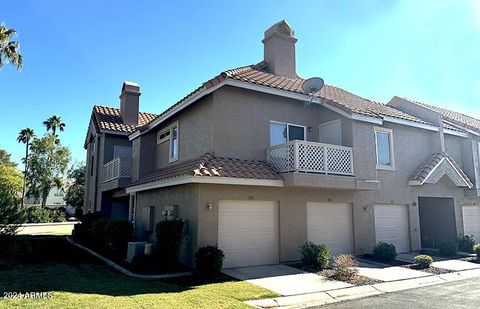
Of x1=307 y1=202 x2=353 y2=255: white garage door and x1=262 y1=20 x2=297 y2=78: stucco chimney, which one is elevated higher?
x1=262 y1=20 x2=297 y2=78: stucco chimney

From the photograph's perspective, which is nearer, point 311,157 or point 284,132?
point 311,157

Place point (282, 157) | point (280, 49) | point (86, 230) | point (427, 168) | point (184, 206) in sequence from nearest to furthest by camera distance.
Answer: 1. point (184, 206)
2. point (282, 157)
3. point (427, 168)
4. point (280, 49)
5. point (86, 230)

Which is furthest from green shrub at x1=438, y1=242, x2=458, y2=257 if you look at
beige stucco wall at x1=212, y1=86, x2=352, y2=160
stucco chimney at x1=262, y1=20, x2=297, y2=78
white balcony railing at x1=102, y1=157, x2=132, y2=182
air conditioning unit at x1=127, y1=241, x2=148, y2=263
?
white balcony railing at x1=102, y1=157, x2=132, y2=182

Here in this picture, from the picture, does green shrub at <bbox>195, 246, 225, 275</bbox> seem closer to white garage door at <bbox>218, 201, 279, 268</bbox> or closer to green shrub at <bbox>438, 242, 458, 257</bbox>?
white garage door at <bbox>218, 201, 279, 268</bbox>

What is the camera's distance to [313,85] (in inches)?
630

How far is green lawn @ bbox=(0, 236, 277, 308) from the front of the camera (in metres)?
7.88

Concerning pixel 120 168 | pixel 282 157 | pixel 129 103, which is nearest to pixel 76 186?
pixel 129 103

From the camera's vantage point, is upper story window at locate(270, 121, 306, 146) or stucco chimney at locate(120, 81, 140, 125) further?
stucco chimney at locate(120, 81, 140, 125)

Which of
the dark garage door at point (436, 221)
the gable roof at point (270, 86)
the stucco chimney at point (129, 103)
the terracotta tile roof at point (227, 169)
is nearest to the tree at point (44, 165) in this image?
the stucco chimney at point (129, 103)

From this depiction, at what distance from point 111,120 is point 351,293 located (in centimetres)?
2079

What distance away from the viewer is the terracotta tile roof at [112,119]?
80.4 feet

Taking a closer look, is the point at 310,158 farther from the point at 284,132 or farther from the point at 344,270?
the point at 344,270

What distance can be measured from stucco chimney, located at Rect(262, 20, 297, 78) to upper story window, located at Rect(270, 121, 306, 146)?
369 centimetres

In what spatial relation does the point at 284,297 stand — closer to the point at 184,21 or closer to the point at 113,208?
the point at 184,21
